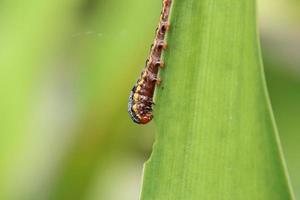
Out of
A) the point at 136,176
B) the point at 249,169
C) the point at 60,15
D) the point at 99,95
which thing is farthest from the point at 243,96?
the point at 136,176

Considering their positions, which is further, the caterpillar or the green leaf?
the caterpillar

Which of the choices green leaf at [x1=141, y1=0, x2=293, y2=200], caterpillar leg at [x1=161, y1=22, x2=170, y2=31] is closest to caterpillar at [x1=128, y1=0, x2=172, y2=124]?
caterpillar leg at [x1=161, y1=22, x2=170, y2=31]

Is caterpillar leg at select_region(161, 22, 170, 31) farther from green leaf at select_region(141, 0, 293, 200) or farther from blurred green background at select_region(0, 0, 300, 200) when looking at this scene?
blurred green background at select_region(0, 0, 300, 200)

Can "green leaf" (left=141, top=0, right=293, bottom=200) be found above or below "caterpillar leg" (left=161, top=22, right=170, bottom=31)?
below

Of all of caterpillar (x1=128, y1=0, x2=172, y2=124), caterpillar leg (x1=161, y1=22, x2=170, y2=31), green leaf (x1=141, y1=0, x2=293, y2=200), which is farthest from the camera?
caterpillar (x1=128, y1=0, x2=172, y2=124)

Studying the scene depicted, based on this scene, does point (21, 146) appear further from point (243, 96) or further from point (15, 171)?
point (243, 96)

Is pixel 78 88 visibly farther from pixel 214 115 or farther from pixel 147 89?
pixel 214 115

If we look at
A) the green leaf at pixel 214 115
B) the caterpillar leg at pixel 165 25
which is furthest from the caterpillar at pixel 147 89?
the green leaf at pixel 214 115

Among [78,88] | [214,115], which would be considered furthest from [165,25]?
[78,88]
